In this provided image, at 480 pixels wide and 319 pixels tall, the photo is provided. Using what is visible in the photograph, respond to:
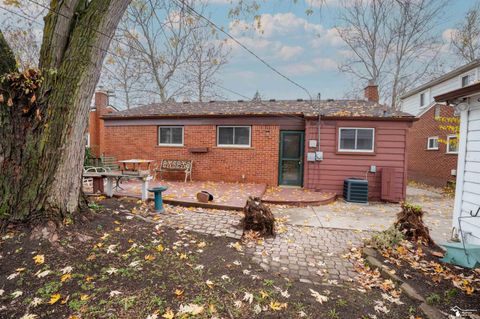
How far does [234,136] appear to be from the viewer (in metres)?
9.80

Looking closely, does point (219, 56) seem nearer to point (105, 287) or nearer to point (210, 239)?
point (210, 239)

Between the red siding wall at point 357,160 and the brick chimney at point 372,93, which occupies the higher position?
the brick chimney at point 372,93

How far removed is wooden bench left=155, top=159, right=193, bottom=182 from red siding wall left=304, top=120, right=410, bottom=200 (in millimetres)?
4908

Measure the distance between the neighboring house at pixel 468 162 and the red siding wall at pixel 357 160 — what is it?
4249mm

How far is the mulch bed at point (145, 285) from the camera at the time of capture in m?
2.21

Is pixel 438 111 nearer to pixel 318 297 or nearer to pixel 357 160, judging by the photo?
pixel 357 160

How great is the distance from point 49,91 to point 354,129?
8976 mm

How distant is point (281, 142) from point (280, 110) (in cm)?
144

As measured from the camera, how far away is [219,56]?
55.5ft

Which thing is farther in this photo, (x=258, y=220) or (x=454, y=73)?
(x=454, y=73)

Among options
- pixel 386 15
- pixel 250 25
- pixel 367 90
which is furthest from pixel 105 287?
pixel 386 15

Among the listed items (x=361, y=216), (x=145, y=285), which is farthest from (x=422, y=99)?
(x=145, y=285)

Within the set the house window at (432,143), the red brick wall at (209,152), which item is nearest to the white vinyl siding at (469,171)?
the red brick wall at (209,152)

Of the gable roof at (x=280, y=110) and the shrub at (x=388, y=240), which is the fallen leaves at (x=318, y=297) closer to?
the shrub at (x=388, y=240)
